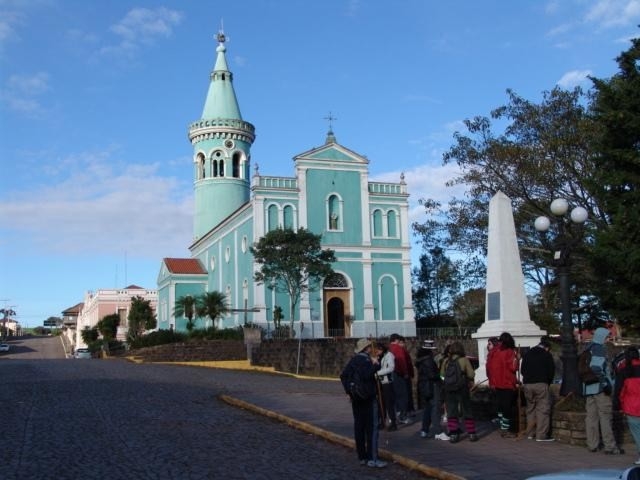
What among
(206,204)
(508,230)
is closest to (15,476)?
(508,230)

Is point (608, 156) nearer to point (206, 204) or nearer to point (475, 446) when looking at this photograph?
point (475, 446)

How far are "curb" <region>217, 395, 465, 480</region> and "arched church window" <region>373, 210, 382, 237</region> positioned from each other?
2926cm

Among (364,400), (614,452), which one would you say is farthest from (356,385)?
(614,452)

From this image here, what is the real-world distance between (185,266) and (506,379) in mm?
46553

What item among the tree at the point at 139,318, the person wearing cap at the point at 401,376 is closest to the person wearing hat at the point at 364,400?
the person wearing cap at the point at 401,376

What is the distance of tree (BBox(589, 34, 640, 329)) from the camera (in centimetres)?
1998

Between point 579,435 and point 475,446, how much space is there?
57.1 inches

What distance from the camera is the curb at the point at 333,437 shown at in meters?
8.76

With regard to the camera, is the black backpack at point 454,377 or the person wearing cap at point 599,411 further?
the black backpack at point 454,377

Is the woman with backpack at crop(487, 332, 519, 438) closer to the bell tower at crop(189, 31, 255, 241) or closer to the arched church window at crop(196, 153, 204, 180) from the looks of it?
the bell tower at crop(189, 31, 255, 241)

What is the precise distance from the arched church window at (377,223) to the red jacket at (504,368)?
34.6 metres

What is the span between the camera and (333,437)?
1145 cm

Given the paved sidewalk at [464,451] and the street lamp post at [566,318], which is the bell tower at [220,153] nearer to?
the paved sidewalk at [464,451]

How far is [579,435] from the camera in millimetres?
10344
